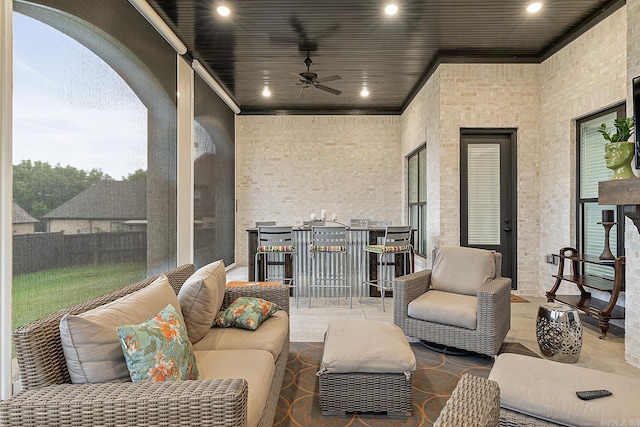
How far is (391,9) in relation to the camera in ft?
13.2

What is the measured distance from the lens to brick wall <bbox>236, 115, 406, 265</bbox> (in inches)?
320

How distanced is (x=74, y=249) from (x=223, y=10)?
114 inches

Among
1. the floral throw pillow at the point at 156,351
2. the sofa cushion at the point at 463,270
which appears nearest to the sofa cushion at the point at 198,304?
the floral throw pillow at the point at 156,351

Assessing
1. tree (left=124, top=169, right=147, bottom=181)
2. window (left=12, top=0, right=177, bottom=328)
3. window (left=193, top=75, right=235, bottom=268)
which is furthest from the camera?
window (left=193, top=75, right=235, bottom=268)

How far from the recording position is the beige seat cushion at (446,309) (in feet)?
9.80

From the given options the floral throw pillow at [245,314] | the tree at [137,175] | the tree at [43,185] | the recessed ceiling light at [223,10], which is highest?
the recessed ceiling light at [223,10]

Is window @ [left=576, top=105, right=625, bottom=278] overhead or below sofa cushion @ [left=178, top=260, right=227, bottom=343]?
overhead

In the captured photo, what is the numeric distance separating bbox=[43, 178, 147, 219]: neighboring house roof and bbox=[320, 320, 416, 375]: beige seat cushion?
222 cm

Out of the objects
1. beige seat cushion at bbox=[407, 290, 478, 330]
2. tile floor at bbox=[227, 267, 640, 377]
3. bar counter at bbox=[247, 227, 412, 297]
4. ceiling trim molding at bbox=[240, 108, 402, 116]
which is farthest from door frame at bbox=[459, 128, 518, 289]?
ceiling trim molding at bbox=[240, 108, 402, 116]

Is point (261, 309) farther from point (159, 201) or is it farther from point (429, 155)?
point (429, 155)

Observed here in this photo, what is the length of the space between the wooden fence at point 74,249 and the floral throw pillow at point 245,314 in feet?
4.27

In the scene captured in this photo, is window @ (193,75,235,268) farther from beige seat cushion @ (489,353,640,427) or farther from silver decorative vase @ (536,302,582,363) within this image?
beige seat cushion @ (489,353,640,427)

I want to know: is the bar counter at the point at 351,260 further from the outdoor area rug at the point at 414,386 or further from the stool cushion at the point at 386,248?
the outdoor area rug at the point at 414,386

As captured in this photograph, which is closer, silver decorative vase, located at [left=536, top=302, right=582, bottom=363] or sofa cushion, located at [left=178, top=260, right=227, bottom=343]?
sofa cushion, located at [left=178, top=260, right=227, bottom=343]
